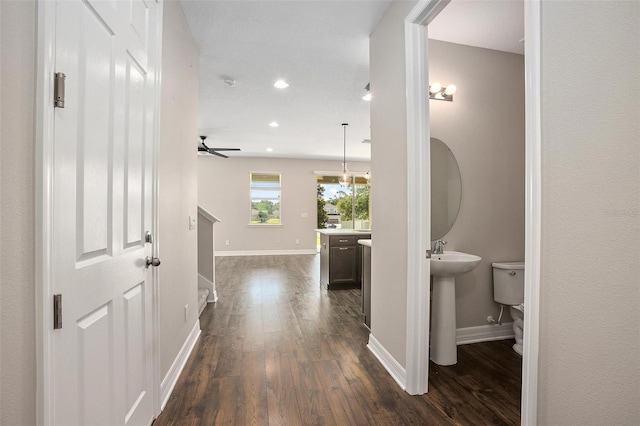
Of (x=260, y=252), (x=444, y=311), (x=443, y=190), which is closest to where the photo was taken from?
(x=444, y=311)

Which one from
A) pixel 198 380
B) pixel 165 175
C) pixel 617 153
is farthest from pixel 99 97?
pixel 198 380

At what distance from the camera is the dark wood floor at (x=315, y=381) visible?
1.70m

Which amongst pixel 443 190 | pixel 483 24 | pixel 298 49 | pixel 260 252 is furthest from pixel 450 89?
pixel 260 252

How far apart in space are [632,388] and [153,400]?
2042 millimetres

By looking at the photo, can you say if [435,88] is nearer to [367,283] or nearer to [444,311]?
[444,311]

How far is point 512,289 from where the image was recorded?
2590 millimetres

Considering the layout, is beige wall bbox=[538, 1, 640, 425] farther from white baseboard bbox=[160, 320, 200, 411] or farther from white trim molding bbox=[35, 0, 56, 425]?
white baseboard bbox=[160, 320, 200, 411]

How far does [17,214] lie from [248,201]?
25.9 feet

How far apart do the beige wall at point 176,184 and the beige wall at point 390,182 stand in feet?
5.12

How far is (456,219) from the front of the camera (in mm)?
2711

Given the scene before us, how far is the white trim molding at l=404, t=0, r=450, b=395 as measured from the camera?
192 cm

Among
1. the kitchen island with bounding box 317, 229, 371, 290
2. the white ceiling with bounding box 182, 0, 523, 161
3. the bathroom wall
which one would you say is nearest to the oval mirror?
the bathroom wall

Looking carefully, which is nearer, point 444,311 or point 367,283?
point 444,311

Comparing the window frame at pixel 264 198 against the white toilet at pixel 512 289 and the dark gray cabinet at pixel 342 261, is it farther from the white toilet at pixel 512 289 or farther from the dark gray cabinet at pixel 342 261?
the white toilet at pixel 512 289
